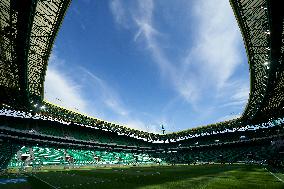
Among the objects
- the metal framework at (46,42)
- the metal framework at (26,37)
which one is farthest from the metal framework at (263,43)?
the metal framework at (26,37)

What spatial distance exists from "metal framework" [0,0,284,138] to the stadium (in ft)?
0.29

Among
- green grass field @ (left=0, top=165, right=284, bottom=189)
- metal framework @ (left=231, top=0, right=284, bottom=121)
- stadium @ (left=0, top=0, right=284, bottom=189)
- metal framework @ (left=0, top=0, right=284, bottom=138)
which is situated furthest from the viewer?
metal framework @ (left=231, top=0, right=284, bottom=121)

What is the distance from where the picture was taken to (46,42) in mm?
21906

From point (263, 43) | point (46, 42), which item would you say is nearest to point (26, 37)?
point (46, 42)

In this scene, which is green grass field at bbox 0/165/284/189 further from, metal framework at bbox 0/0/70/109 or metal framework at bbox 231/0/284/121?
metal framework at bbox 231/0/284/121

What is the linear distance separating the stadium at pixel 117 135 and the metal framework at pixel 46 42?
9 cm

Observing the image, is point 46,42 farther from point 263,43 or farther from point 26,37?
point 263,43

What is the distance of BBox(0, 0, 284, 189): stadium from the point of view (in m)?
17.6

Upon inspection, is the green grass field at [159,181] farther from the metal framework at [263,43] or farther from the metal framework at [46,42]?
the metal framework at [263,43]

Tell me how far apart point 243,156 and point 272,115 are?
619 inches

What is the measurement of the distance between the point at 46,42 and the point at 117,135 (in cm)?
5343

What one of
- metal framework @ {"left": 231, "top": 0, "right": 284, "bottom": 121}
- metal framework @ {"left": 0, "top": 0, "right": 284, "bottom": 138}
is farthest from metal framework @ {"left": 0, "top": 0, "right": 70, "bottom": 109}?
metal framework @ {"left": 231, "top": 0, "right": 284, "bottom": 121}

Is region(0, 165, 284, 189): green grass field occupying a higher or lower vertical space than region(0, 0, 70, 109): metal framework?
lower

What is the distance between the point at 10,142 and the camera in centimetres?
4303
